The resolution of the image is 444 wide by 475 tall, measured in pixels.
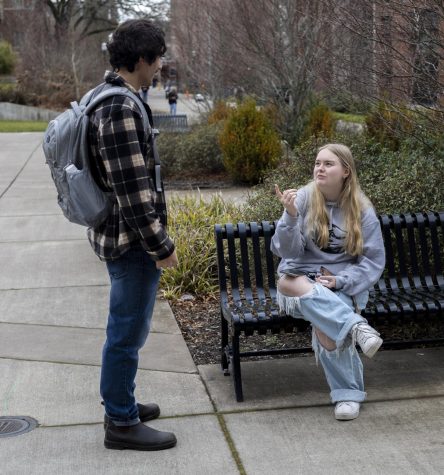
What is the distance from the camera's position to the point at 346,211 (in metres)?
4.72

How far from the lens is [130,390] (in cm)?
402

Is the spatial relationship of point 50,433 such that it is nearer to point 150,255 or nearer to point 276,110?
point 150,255

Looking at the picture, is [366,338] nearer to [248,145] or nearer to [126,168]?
[126,168]

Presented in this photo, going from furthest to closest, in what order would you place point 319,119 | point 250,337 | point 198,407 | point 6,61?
1. point 6,61
2. point 319,119
3. point 250,337
4. point 198,407

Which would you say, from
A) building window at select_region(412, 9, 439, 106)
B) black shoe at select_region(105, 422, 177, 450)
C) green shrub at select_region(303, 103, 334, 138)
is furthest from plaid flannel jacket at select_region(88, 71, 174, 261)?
green shrub at select_region(303, 103, 334, 138)

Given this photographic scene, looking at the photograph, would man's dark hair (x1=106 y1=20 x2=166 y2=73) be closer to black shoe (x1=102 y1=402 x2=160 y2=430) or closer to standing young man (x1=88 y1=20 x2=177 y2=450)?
standing young man (x1=88 y1=20 x2=177 y2=450)

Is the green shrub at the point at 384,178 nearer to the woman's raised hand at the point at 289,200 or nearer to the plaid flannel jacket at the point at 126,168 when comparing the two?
the woman's raised hand at the point at 289,200

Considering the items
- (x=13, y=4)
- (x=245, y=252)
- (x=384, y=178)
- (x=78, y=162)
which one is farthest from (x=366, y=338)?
(x=13, y=4)

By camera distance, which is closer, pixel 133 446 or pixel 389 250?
pixel 133 446

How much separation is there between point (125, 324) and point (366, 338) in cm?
119

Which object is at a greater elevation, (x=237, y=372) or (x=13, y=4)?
(x=13, y=4)

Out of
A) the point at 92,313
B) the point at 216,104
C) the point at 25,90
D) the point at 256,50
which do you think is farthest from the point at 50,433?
the point at 25,90

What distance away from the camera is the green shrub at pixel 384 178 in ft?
19.4

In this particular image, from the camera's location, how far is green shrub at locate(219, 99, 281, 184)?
13180 mm
